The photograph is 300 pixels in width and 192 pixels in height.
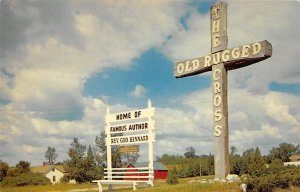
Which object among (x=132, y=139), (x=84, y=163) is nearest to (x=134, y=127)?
(x=132, y=139)

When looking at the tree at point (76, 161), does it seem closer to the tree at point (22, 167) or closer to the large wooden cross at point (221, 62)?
the tree at point (22, 167)

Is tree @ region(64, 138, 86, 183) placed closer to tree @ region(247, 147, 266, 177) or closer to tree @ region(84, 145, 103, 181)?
tree @ region(84, 145, 103, 181)

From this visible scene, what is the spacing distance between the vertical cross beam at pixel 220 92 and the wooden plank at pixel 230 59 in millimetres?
171

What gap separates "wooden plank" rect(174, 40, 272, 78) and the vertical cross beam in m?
0.17

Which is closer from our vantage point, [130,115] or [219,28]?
[219,28]

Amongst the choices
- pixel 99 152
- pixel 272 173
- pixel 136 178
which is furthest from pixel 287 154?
pixel 272 173

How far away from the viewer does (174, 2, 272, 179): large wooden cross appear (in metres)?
14.4

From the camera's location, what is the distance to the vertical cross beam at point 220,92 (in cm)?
1476

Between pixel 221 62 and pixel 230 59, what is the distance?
0.40 metres

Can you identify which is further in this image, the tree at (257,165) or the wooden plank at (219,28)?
the wooden plank at (219,28)

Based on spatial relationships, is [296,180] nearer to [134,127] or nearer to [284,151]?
[134,127]

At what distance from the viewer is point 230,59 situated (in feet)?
48.8

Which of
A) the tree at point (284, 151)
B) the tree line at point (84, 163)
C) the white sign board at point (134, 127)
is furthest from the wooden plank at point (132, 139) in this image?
the tree at point (284, 151)

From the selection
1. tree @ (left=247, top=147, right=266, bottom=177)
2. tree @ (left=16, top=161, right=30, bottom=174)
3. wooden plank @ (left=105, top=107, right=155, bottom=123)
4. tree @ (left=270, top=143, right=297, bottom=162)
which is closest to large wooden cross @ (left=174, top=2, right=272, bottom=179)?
tree @ (left=247, top=147, right=266, bottom=177)
